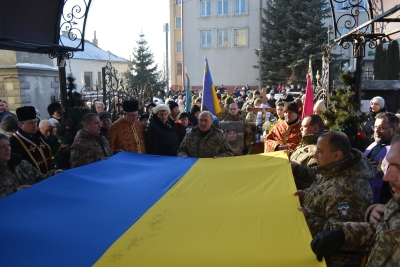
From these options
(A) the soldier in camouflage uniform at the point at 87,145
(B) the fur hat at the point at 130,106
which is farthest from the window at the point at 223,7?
(A) the soldier in camouflage uniform at the point at 87,145

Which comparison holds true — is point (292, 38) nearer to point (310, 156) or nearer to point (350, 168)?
point (310, 156)

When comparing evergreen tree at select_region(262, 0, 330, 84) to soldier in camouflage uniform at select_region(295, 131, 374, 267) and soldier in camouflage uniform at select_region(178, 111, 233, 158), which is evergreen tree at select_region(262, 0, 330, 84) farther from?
soldier in camouflage uniform at select_region(295, 131, 374, 267)

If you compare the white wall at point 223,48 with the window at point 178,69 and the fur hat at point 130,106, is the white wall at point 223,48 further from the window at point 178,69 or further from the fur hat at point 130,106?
the fur hat at point 130,106

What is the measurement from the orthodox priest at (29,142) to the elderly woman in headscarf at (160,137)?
168 centimetres

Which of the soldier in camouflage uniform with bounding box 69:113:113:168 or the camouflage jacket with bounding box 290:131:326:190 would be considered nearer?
the camouflage jacket with bounding box 290:131:326:190

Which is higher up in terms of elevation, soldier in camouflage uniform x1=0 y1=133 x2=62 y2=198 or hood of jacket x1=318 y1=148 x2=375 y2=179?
hood of jacket x1=318 y1=148 x2=375 y2=179

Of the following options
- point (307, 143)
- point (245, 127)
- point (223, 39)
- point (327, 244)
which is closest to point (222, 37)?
Result: point (223, 39)

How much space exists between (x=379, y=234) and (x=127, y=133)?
487cm

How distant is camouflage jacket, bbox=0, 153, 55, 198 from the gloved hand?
309 centimetres

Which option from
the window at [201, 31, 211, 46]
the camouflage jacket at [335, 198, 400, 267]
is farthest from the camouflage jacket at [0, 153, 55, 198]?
the window at [201, 31, 211, 46]

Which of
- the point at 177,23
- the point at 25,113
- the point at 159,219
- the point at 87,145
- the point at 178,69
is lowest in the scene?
the point at 159,219

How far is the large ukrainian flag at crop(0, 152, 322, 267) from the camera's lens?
9.18 ft

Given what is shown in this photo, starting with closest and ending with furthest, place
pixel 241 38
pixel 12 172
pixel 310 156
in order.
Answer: pixel 12 172 → pixel 310 156 → pixel 241 38

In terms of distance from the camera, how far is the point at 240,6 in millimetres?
39906
